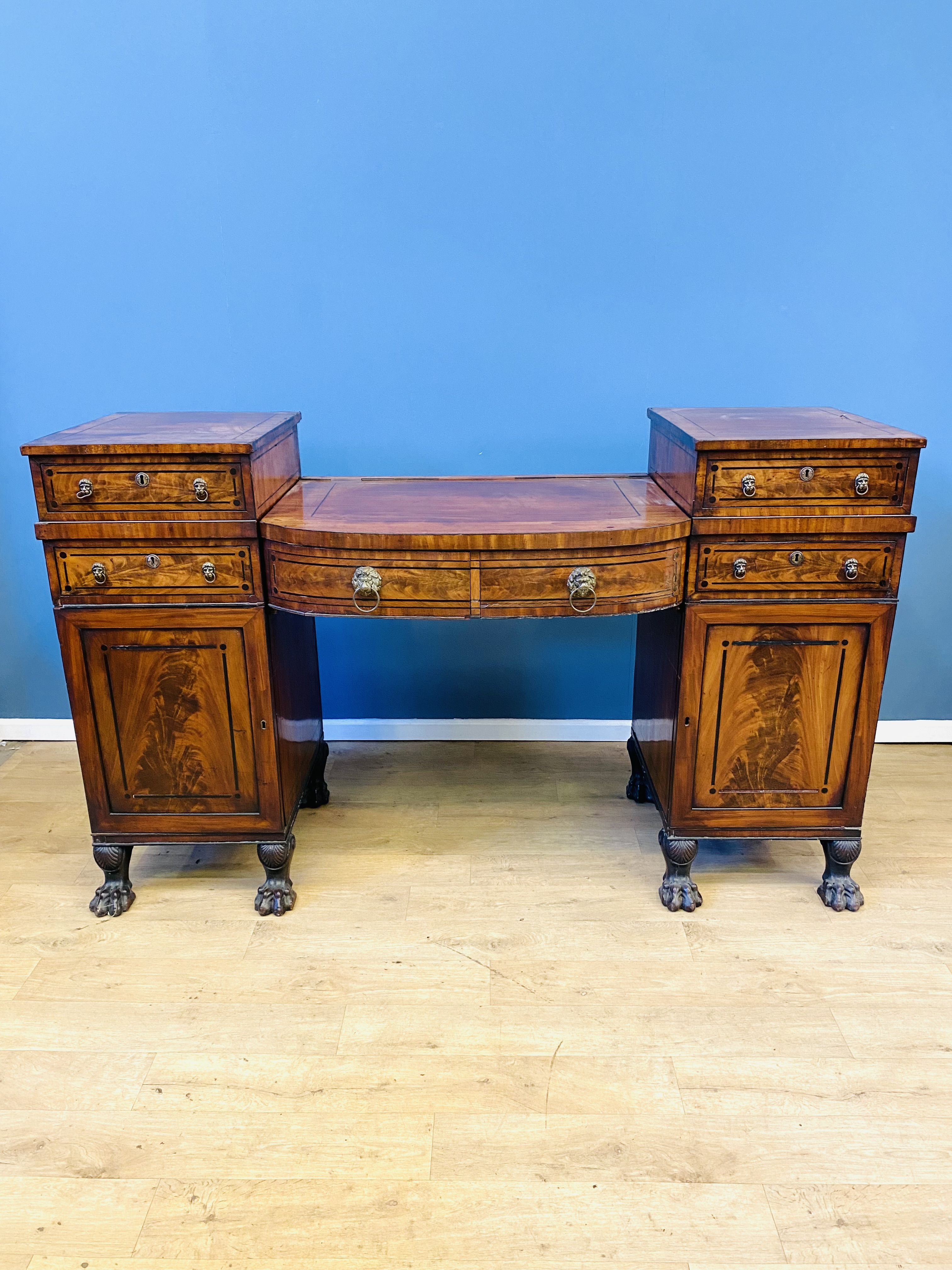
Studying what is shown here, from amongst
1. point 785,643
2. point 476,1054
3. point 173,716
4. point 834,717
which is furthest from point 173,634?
point 834,717

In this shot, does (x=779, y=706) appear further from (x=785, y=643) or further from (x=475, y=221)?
(x=475, y=221)

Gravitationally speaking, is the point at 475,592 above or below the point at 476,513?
below

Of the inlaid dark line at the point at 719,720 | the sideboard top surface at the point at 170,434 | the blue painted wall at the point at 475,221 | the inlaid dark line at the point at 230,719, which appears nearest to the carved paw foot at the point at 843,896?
the inlaid dark line at the point at 719,720

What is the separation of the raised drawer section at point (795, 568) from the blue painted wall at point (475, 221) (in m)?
0.81

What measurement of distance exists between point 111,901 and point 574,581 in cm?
131

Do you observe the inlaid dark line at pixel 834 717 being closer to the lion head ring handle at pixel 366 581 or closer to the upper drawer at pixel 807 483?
the upper drawer at pixel 807 483

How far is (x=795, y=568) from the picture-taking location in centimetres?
185

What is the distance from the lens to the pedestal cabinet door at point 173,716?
1.90 metres

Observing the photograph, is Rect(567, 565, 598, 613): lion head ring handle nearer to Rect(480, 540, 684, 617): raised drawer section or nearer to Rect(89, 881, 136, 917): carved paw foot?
Rect(480, 540, 684, 617): raised drawer section

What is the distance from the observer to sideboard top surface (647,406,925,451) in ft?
5.79

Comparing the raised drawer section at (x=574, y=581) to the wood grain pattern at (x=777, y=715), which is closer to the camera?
the raised drawer section at (x=574, y=581)

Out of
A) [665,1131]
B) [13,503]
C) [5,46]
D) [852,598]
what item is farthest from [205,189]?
[665,1131]

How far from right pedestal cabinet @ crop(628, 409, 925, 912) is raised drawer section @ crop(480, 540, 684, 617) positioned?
0.10 m

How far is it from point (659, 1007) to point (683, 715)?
0.61 metres
